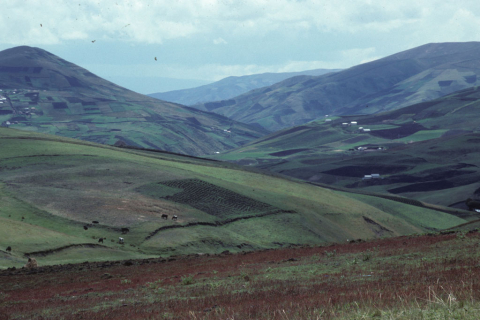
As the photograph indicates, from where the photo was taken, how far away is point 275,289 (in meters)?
22.9

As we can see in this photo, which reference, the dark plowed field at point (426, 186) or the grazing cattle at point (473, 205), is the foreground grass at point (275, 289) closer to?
the grazing cattle at point (473, 205)

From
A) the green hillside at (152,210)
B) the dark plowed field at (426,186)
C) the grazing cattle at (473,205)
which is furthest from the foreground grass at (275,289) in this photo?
the dark plowed field at (426,186)

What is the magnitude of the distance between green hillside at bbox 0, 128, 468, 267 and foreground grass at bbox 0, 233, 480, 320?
1705cm

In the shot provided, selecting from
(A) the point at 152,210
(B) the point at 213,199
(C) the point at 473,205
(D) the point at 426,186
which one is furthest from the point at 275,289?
(D) the point at 426,186

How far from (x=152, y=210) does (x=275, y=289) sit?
60.7 metres

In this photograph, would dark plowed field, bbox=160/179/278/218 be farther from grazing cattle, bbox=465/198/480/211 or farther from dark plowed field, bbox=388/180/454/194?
dark plowed field, bbox=388/180/454/194

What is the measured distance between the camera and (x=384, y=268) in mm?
27609

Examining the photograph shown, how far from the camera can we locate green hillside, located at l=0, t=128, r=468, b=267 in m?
64.2

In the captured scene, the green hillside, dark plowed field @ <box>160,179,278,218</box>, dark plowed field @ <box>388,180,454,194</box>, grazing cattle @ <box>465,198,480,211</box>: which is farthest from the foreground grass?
dark plowed field @ <box>388,180,454,194</box>

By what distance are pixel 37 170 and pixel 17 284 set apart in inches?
2667

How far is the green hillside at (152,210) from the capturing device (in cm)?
6425

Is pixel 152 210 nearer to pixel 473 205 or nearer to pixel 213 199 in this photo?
pixel 213 199

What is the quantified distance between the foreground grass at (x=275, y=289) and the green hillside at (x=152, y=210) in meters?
17.0

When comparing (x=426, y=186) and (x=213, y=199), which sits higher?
(x=213, y=199)
